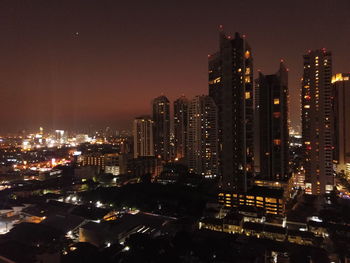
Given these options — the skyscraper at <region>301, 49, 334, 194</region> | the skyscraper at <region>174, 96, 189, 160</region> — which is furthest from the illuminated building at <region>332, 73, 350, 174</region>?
the skyscraper at <region>174, 96, 189, 160</region>

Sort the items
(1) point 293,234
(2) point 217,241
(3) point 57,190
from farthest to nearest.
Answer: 1. (3) point 57,190
2. (1) point 293,234
3. (2) point 217,241

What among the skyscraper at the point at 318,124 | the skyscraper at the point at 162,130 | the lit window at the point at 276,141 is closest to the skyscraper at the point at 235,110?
the lit window at the point at 276,141

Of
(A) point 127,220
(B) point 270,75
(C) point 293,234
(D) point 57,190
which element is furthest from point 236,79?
(D) point 57,190

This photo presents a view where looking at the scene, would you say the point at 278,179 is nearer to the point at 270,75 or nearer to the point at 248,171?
the point at 248,171

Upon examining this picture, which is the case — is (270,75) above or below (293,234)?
above

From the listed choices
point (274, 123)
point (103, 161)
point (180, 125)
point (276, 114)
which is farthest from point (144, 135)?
point (276, 114)

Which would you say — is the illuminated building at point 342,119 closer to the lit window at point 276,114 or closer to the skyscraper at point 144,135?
the lit window at point 276,114

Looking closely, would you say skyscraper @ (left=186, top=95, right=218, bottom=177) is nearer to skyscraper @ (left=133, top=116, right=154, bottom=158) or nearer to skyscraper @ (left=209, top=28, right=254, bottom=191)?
skyscraper @ (left=133, top=116, right=154, bottom=158)

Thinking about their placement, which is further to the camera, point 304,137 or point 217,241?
point 304,137
